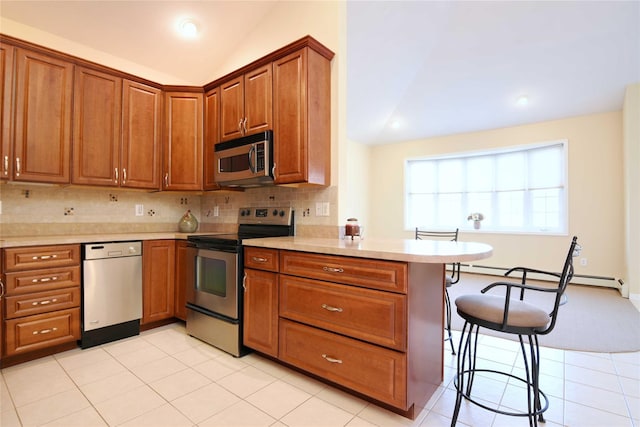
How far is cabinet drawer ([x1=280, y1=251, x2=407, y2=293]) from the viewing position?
157 cm

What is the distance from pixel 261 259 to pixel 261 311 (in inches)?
14.5

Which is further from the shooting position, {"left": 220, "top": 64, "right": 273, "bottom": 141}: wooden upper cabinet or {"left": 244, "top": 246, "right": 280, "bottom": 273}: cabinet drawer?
{"left": 220, "top": 64, "right": 273, "bottom": 141}: wooden upper cabinet

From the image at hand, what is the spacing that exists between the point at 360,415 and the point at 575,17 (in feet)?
14.5

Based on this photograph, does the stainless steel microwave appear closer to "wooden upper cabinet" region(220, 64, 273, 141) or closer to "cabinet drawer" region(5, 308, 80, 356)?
"wooden upper cabinet" region(220, 64, 273, 141)

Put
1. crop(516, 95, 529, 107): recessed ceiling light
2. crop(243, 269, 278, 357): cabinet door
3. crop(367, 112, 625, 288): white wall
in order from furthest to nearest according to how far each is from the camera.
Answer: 1. crop(516, 95, 529, 107): recessed ceiling light
2. crop(367, 112, 625, 288): white wall
3. crop(243, 269, 278, 357): cabinet door

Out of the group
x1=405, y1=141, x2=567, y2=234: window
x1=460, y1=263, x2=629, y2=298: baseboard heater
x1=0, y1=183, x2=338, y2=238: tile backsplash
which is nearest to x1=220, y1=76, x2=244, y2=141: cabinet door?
x1=0, y1=183, x2=338, y2=238: tile backsplash

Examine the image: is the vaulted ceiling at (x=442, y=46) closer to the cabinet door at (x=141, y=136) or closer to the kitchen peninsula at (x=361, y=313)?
the cabinet door at (x=141, y=136)

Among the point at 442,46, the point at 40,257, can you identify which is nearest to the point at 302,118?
the point at 40,257

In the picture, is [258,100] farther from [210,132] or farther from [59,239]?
[59,239]

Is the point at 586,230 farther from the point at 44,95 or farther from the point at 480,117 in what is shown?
the point at 44,95

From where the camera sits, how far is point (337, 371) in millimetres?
1807

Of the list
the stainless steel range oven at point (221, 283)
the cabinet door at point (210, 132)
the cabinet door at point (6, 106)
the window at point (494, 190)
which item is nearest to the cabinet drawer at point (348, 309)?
the stainless steel range oven at point (221, 283)

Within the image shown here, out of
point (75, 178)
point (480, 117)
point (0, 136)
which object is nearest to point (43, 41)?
point (0, 136)

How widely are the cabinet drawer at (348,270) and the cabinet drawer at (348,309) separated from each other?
0.13 ft
